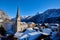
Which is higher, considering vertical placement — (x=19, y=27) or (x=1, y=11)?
(x=1, y=11)

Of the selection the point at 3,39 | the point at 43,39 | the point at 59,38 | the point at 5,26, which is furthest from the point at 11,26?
the point at 59,38

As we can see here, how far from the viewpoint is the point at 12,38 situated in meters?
46.0

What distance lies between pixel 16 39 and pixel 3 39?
4.60 metres

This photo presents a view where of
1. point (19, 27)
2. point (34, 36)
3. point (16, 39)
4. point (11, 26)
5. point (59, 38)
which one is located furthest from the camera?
point (11, 26)

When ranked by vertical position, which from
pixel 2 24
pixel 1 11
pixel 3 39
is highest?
pixel 1 11

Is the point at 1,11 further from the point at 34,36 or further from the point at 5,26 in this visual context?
the point at 34,36

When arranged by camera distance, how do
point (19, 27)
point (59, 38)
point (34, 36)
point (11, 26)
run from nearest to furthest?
point (59, 38) < point (34, 36) < point (19, 27) < point (11, 26)

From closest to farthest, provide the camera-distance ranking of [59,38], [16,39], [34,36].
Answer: [59,38] → [34,36] → [16,39]

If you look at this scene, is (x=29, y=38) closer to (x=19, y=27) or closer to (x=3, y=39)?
(x=3, y=39)

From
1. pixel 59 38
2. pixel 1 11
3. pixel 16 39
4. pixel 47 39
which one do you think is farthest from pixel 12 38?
pixel 1 11

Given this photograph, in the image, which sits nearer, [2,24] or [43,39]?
[43,39]

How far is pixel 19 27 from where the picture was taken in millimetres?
64188

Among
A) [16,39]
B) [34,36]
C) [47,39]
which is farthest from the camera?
[16,39]

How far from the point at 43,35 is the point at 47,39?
3520mm
